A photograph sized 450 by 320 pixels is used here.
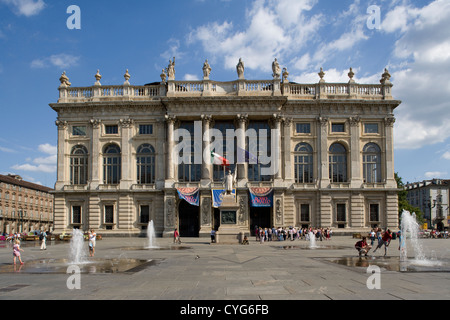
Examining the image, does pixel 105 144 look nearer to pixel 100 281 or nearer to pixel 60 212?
pixel 60 212

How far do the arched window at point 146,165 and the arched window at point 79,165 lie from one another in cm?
701

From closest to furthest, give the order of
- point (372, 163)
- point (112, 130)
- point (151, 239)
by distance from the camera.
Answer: point (151, 239) < point (372, 163) < point (112, 130)

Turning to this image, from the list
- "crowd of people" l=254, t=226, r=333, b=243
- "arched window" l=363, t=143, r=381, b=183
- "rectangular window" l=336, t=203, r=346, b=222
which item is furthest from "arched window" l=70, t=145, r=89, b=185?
"arched window" l=363, t=143, r=381, b=183

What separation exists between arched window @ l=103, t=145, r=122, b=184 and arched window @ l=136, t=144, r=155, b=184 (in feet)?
8.18

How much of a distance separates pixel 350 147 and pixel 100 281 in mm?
44206

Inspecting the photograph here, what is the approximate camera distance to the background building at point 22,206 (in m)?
88.1

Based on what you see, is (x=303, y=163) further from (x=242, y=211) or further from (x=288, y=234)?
(x=288, y=234)

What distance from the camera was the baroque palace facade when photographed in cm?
5200

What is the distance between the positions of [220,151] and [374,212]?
21.2 metres

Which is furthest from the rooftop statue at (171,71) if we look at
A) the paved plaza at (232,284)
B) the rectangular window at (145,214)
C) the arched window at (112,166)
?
the paved plaza at (232,284)

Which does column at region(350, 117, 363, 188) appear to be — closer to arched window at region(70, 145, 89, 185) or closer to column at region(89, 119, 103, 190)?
column at region(89, 119, 103, 190)

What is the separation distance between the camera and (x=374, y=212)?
52.6m

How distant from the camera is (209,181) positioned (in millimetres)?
50938

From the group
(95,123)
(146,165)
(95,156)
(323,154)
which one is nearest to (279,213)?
(323,154)
